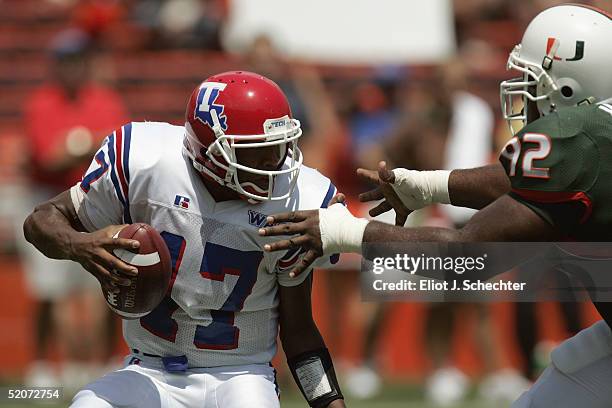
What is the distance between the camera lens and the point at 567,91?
3766 mm

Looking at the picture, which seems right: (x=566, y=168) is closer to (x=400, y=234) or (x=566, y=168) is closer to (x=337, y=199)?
(x=400, y=234)

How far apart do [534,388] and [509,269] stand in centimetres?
48

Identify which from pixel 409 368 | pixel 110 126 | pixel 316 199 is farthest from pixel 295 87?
pixel 316 199

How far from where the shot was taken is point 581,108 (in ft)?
11.1

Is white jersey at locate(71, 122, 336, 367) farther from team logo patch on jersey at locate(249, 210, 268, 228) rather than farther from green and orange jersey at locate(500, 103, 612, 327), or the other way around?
green and orange jersey at locate(500, 103, 612, 327)

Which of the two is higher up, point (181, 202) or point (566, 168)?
point (566, 168)

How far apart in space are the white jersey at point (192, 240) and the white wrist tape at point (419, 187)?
31 centimetres

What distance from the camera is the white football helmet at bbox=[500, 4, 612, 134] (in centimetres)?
370

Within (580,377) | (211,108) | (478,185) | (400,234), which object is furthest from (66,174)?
(580,377)

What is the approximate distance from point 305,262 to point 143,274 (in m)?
0.51

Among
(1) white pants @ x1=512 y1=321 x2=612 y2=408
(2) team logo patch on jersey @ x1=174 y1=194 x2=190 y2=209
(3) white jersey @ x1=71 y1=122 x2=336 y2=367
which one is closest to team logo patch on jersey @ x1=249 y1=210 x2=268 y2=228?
(3) white jersey @ x1=71 y1=122 x2=336 y2=367

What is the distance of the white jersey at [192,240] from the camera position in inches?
148

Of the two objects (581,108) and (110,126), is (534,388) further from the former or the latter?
(110,126)

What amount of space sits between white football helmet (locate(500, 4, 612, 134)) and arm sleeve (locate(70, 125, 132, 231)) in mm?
1350
